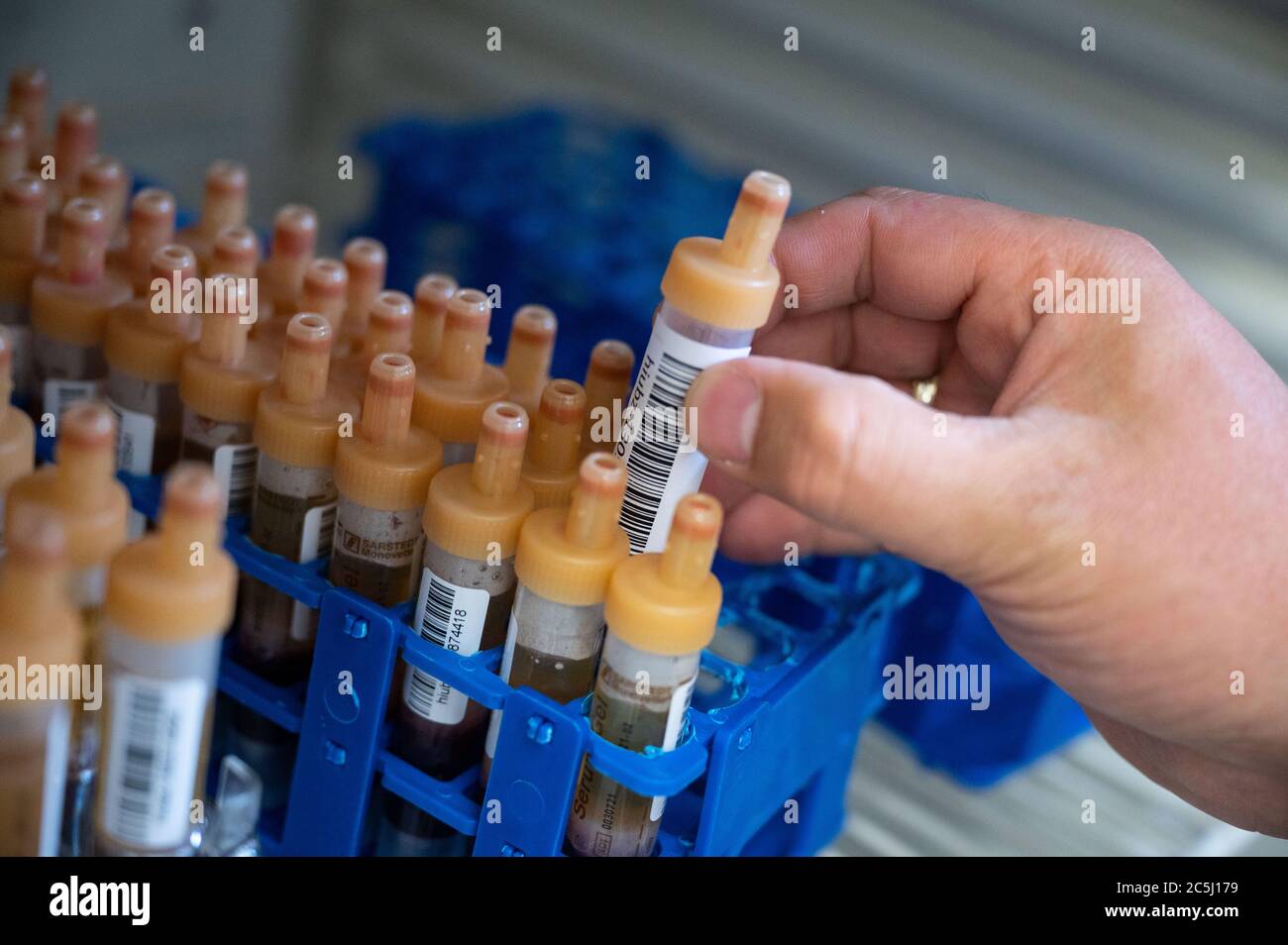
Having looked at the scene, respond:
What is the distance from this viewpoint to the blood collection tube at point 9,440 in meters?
0.84

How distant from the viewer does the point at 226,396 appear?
0.99m

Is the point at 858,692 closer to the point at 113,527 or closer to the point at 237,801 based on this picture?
the point at 237,801

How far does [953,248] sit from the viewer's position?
1.17 m

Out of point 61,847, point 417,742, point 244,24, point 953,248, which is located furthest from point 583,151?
point 61,847

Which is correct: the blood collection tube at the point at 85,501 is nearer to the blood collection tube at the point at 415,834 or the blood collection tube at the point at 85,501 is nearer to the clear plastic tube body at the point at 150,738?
the clear plastic tube body at the point at 150,738

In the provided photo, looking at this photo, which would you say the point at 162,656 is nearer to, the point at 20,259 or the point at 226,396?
the point at 226,396

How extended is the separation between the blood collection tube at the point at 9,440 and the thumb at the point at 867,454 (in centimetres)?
44

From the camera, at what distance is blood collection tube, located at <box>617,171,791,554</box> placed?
2.87 ft

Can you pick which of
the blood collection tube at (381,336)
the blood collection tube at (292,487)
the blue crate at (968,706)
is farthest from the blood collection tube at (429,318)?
the blue crate at (968,706)

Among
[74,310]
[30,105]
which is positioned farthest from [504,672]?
[30,105]

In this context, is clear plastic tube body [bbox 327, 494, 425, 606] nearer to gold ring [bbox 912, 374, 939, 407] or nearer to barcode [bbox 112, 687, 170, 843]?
barcode [bbox 112, 687, 170, 843]

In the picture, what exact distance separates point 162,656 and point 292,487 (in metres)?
0.29

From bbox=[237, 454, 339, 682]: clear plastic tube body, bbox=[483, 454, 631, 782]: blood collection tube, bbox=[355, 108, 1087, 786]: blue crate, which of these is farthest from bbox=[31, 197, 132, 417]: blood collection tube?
bbox=[355, 108, 1087, 786]: blue crate

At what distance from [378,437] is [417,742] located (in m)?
0.23
